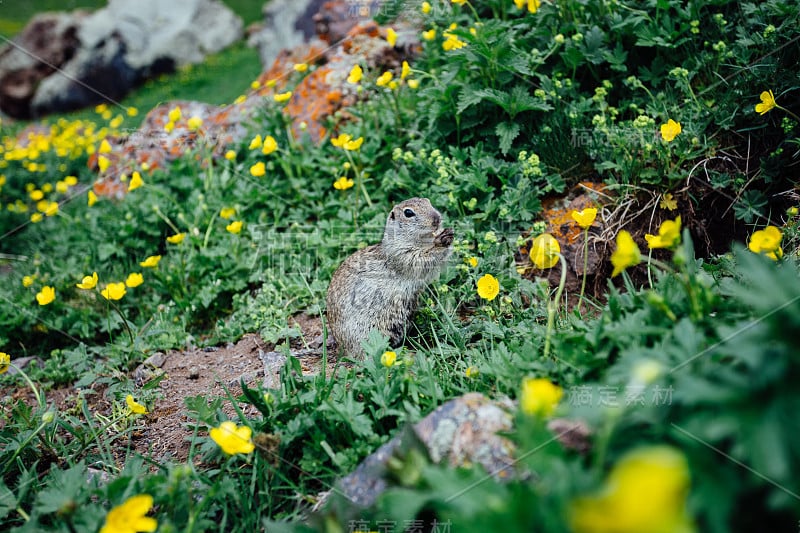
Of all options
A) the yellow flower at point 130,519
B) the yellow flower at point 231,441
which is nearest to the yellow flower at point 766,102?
the yellow flower at point 231,441

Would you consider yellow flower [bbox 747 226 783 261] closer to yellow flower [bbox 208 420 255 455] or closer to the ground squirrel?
the ground squirrel

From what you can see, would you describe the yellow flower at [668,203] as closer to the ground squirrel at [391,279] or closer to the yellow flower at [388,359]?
the ground squirrel at [391,279]

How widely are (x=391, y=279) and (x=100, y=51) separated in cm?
1239

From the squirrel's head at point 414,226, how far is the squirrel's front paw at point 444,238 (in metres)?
0.02

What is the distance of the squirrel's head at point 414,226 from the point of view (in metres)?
3.53

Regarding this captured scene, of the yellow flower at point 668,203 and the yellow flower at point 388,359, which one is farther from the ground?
the yellow flower at point 388,359

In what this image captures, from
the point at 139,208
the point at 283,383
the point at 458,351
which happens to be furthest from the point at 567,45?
the point at 139,208

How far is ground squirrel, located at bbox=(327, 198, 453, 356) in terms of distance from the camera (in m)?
3.42

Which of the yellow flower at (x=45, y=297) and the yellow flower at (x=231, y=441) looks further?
the yellow flower at (x=45, y=297)

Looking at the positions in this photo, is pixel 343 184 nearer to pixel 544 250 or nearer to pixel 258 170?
pixel 258 170

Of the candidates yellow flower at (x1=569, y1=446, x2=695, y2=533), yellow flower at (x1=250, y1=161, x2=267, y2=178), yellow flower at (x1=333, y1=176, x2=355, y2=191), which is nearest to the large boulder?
yellow flower at (x1=250, y1=161, x2=267, y2=178)

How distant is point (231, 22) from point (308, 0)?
7036 millimetres

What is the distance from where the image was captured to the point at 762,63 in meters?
3.59

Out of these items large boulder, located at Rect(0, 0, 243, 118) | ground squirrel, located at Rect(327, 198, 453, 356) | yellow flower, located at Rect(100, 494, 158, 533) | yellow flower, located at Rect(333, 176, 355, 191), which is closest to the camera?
yellow flower, located at Rect(100, 494, 158, 533)
